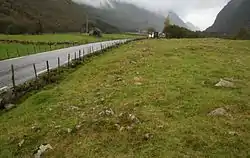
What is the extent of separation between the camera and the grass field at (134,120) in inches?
514

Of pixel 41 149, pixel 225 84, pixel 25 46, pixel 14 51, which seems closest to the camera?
pixel 41 149

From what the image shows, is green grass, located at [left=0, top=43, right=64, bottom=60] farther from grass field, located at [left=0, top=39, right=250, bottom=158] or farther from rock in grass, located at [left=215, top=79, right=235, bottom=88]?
rock in grass, located at [left=215, top=79, right=235, bottom=88]

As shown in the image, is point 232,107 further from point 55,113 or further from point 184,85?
point 55,113

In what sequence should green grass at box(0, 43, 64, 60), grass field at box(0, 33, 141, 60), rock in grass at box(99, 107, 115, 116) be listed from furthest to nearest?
grass field at box(0, 33, 141, 60) < green grass at box(0, 43, 64, 60) < rock in grass at box(99, 107, 115, 116)

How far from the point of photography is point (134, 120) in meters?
15.0

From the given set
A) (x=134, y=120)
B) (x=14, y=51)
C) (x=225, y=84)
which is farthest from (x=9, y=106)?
(x=14, y=51)

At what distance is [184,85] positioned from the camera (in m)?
21.3

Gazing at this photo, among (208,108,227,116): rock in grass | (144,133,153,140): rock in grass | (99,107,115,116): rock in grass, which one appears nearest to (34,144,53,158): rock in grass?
(99,107,115,116): rock in grass

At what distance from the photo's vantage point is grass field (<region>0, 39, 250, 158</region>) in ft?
42.9

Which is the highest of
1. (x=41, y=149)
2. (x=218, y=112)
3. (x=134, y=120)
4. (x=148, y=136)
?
(x=218, y=112)

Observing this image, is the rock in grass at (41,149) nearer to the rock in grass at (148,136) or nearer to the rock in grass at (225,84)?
the rock in grass at (148,136)

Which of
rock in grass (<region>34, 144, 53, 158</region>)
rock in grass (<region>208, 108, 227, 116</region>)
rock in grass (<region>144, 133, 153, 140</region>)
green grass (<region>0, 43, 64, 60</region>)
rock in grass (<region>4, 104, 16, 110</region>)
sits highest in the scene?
rock in grass (<region>208, 108, 227, 116</region>)

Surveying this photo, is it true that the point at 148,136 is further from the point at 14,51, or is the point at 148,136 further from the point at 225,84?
the point at 14,51

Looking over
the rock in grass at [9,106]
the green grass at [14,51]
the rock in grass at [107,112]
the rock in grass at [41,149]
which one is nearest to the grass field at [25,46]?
the green grass at [14,51]
